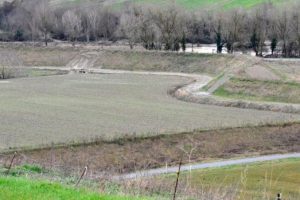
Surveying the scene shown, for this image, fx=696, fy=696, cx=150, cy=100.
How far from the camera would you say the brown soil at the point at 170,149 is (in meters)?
35.0

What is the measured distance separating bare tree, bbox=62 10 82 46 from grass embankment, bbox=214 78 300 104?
5583 centimetres

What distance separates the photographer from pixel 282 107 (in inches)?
2174

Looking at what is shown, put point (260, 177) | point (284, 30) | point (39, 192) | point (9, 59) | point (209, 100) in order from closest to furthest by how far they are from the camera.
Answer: point (39, 192)
point (260, 177)
point (209, 100)
point (9, 59)
point (284, 30)

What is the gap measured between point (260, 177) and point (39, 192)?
20.6 meters

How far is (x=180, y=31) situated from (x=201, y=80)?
89.3 feet

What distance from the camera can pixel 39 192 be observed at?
1333 cm

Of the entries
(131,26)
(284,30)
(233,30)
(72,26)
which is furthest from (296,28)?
(72,26)

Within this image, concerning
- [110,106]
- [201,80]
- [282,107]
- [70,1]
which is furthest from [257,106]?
[70,1]

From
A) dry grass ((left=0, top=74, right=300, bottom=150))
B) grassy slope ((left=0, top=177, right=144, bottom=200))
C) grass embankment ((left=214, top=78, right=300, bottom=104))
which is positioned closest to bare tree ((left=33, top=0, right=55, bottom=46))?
dry grass ((left=0, top=74, right=300, bottom=150))

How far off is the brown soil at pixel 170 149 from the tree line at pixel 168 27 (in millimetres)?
51111

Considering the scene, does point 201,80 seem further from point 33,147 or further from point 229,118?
point 33,147

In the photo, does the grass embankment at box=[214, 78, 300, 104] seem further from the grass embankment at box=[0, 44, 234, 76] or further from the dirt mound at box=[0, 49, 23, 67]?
the dirt mound at box=[0, 49, 23, 67]

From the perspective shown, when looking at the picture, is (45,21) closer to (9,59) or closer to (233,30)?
(9,59)

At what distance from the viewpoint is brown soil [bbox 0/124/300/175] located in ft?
115
